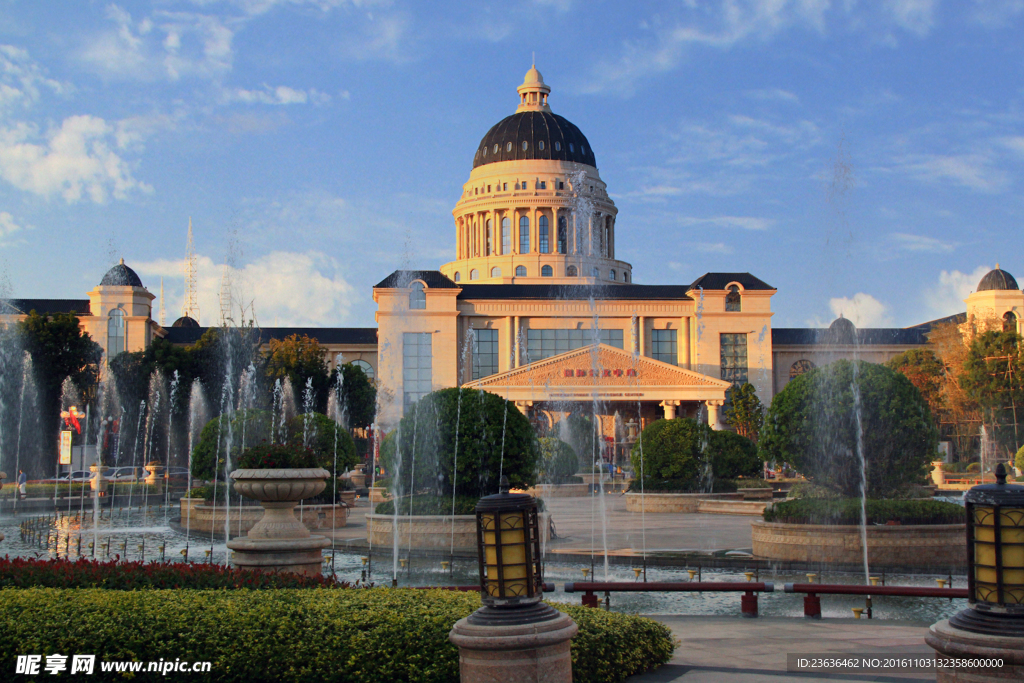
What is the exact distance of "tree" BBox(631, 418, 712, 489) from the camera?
32.4 m

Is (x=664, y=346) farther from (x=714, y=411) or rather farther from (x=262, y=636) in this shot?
(x=262, y=636)

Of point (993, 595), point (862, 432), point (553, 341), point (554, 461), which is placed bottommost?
point (554, 461)

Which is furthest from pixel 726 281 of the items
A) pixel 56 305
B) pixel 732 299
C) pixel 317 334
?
pixel 56 305

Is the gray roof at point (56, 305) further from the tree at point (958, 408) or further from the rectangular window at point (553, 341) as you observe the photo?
the tree at point (958, 408)

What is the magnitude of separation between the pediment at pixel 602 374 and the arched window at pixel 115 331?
27.5 metres

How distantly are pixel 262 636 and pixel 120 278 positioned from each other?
7370cm

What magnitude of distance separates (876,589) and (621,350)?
58.1 metres

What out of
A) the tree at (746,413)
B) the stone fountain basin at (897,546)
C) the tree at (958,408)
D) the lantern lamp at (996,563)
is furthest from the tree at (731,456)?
the lantern lamp at (996,563)

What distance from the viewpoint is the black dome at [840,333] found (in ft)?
Result: 240

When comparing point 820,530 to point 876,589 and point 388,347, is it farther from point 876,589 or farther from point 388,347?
point 388,347

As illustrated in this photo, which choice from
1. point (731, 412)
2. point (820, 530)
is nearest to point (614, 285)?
point (731, 412)

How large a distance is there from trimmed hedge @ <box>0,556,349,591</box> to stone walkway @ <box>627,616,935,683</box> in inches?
135

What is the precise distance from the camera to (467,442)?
70.5 ft

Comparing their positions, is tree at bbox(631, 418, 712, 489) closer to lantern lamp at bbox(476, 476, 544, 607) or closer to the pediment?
lantern lamp at bbox(476, 476, 544, 607)
